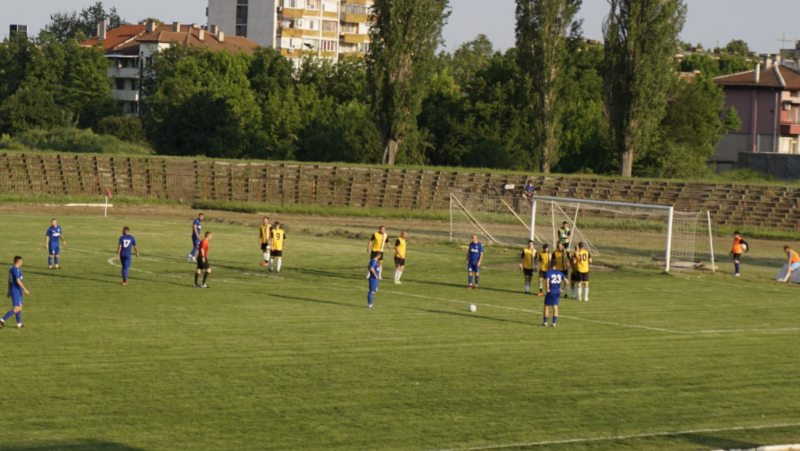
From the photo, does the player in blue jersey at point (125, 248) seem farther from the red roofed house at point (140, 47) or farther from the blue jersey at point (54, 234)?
the red roofed house at point (140, 47)

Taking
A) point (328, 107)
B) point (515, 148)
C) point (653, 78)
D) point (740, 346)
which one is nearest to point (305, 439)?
point (740, 346)

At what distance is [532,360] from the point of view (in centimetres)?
1927

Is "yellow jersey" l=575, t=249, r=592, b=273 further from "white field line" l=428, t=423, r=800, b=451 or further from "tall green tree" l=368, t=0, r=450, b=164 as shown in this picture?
"tall green tree" l=368, t=0, r=450, b=164

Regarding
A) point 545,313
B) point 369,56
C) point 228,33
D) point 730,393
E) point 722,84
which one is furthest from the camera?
point 228,33

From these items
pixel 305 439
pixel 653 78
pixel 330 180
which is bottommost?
pixel 305 439

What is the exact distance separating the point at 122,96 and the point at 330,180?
240 feet

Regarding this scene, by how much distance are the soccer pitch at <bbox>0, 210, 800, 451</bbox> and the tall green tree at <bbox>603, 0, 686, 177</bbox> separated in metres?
32.8

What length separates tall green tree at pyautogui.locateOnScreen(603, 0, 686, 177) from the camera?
6265cm

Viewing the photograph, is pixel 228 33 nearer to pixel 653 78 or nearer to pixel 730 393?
pixel 653 78

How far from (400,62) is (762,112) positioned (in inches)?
1856

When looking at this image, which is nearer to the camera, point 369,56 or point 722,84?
point 369,56

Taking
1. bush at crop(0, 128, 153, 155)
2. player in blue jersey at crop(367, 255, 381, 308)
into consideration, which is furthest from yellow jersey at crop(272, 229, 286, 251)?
bush at crop(0, 128, 153, 155)

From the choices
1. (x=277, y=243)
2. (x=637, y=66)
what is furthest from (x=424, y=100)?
(x=277, y=243)

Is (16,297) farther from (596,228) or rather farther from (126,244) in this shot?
(596,228)
